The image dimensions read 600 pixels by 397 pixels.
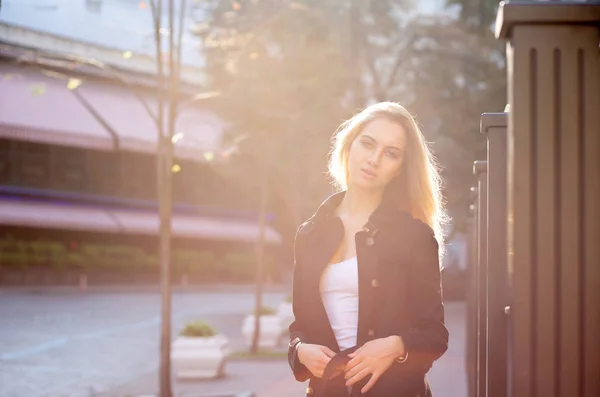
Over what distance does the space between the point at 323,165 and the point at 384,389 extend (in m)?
18.4

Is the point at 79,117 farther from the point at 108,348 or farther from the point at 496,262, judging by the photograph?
the point at 496,262

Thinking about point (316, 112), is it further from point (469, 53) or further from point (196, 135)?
point (196, 135)

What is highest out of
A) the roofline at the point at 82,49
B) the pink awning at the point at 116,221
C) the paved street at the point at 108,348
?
the roofline at the point at 82,49

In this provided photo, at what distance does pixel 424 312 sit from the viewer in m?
3.02

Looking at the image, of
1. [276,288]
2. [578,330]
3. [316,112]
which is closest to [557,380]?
[578,330]

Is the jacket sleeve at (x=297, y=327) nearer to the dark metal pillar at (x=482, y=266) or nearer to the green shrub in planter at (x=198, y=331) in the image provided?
the dark metal pillar at (x=482, y=266)

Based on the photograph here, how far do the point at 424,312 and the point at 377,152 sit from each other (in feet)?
1.93

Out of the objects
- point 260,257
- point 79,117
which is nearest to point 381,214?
point 260,257

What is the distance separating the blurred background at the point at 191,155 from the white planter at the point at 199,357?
0.28 meters

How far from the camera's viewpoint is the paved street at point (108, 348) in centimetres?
1312

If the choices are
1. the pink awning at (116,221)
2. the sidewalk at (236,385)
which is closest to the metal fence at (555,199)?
the sidewalk at (236,385)

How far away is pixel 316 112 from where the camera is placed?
18.7m

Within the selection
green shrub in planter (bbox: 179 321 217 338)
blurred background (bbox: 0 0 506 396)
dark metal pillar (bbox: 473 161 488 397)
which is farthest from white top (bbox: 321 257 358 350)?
green shrub in planter (bbox: 179 321 217 338)

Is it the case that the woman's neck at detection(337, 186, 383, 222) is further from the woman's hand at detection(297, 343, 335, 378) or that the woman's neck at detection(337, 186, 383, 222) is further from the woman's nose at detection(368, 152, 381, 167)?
the woman's hand at detection(297, 343, 335, 378)
